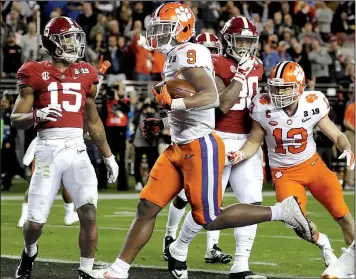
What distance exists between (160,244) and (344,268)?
365 cm

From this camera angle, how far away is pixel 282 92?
24.2 feet

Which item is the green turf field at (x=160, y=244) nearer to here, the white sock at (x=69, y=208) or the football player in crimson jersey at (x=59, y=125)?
the white sock at (x=69, y=208)

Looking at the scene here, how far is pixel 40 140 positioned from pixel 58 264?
1380 mm

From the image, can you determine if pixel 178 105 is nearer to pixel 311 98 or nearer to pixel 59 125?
pixel 59 125

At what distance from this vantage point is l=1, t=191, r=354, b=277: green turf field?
318 inches

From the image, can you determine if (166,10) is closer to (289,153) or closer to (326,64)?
(289,153)

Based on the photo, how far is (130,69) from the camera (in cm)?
1697

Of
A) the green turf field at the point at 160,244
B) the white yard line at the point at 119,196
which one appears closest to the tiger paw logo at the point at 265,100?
the green turf field at the point at 160,244

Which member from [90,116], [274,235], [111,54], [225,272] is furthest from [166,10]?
[111,54]

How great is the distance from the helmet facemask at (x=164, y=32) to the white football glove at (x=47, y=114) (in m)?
0.83

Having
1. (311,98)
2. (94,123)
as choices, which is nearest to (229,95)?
(311,98)

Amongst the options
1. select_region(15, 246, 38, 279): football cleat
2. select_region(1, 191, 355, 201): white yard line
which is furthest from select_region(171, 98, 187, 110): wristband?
select_region(1, 191, 355, 201): white yard line

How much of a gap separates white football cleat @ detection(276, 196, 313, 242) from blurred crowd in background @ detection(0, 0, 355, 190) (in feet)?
24.5

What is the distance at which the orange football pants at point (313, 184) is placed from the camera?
739 cm
